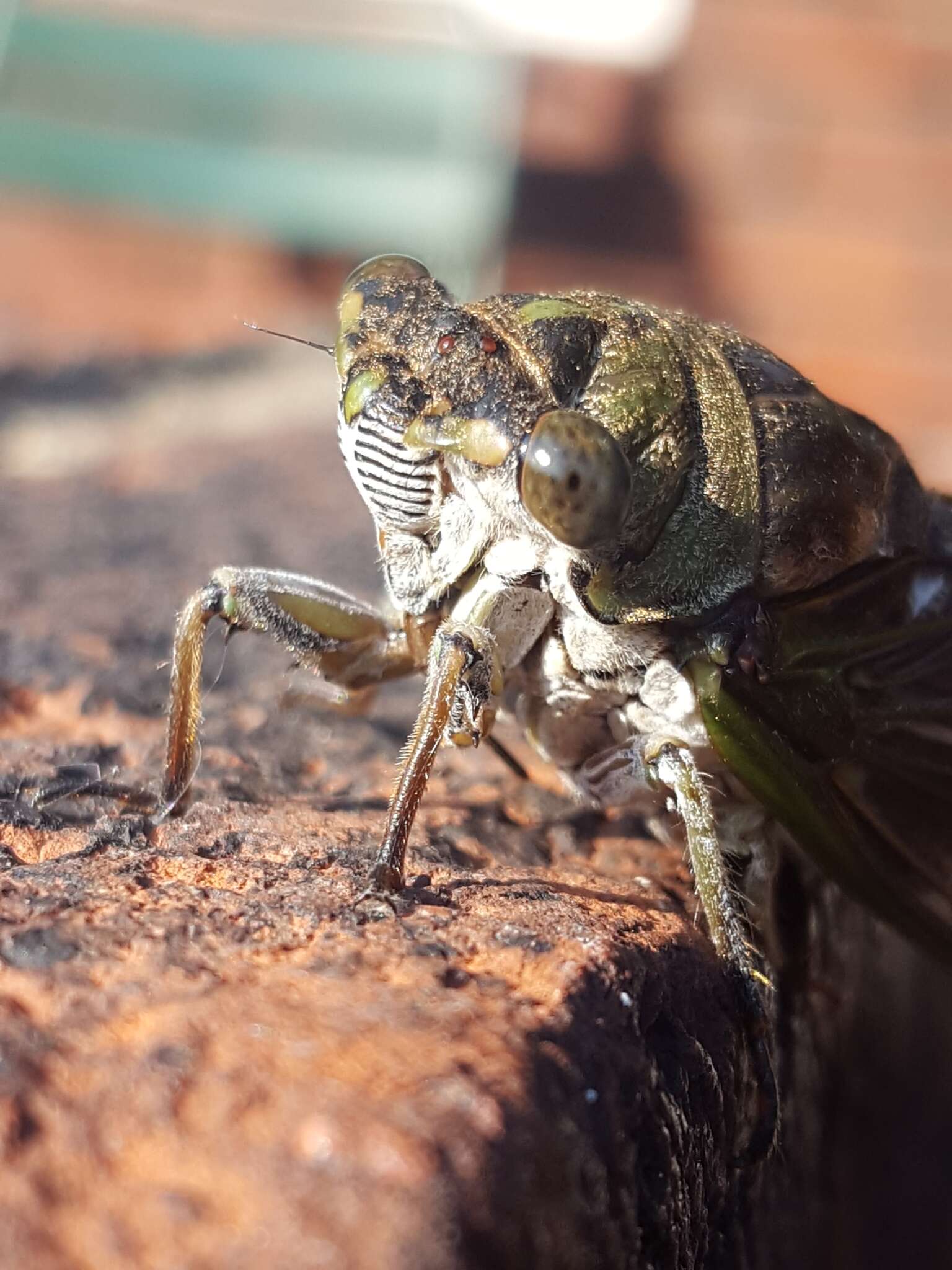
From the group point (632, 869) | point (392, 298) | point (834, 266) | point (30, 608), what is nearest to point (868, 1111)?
point (632, 869)

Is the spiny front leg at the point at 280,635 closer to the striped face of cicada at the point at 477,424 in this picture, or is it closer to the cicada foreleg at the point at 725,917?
the striped face of cicada at the point at 477,424

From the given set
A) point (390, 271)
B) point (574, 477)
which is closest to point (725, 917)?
point (574, 477)

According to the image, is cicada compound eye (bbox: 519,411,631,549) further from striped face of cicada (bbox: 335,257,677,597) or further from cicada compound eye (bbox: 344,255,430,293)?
cicada compound eye (bbox: 344,255,430,293)

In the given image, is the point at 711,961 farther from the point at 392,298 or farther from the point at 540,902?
the point at 392,298

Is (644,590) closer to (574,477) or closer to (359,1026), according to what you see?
(574,477)

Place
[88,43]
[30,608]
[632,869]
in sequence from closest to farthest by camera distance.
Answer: [632,869], [30,608], [88,43]

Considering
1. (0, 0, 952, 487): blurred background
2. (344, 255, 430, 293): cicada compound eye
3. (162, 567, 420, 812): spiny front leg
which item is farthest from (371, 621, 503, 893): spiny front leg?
(0, 0, 952, 487): blurred background
